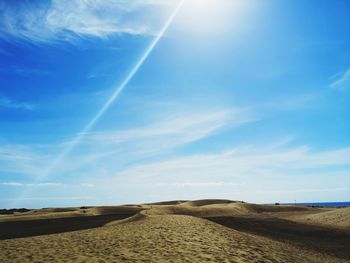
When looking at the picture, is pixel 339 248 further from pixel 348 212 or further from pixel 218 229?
pixel 348 212

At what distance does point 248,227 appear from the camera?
36.8m

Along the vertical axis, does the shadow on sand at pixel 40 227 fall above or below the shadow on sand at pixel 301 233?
above

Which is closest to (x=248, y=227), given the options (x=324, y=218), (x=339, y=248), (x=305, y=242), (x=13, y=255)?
(x=305, y=242)

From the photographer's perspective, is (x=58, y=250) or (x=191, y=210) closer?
(x=58, y=250)

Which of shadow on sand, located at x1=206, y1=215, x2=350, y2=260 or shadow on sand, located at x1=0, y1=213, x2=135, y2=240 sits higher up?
shadow on sand, located at x1=0, y1=213, x2=135, y2=240

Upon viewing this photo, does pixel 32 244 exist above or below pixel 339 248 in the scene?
above

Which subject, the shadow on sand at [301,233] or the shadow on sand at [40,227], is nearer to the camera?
the shadow on sand at [301,233]

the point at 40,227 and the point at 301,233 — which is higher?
the point at 40,227

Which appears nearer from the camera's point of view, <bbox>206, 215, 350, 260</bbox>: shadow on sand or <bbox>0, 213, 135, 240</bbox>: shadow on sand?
<bbox>206, 215, 350, 260</bbox>: shadow on sand

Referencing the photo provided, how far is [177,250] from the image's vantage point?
696 inches

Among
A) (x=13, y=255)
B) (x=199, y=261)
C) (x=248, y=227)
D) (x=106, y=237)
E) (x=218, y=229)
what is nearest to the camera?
(x=199, y=261)

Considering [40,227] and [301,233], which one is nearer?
[301,233]

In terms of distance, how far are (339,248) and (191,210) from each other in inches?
1414

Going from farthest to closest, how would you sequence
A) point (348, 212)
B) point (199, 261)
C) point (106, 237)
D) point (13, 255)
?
point (348, 212)
point (106, 237)
point (13, 255)
point (199, 261)
